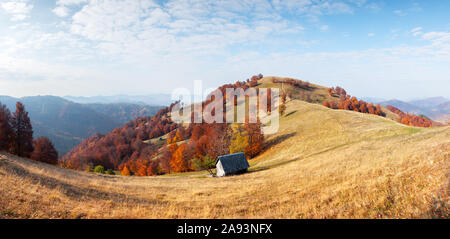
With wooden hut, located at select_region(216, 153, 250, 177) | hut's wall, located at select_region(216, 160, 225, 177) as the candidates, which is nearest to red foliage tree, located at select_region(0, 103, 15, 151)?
hut's wall, located at select_region(216, 160, 225, 177)

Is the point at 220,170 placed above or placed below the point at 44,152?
below

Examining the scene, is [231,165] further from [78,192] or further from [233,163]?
[78,192]

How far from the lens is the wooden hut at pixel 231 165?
4146 centimetres

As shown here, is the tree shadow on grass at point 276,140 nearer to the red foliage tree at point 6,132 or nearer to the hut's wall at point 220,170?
the hut's wall at point 220,170

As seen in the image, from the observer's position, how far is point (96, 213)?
9.98 meters

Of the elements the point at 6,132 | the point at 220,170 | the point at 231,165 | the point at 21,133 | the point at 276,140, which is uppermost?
the point at 6,132

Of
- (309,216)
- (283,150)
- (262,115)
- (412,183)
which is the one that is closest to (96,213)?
(309,216)

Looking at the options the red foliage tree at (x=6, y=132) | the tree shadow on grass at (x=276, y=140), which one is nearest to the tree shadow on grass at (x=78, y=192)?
the red foliage tree at (x=6, y=132)

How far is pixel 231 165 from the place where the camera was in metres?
42.2

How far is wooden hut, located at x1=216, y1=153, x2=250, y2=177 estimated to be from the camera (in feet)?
136

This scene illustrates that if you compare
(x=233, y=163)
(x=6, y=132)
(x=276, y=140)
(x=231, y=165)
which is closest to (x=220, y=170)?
(x=231, y=165)

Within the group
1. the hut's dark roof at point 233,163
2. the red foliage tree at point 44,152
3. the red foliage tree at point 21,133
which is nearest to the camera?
the hut's dark roof at point 233,163
